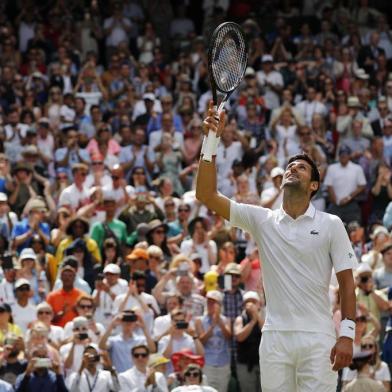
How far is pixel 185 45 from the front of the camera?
85.8ft

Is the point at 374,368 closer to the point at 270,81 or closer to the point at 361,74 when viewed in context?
the point at 270,81

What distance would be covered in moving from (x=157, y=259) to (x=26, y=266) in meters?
1.53

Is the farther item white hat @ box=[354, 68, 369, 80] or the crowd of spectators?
white hat @ box=[354, 68, 369, 80]

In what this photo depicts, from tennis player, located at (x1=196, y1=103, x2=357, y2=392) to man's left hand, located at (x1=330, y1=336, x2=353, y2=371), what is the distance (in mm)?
14

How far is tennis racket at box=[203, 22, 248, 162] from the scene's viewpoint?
316 inches

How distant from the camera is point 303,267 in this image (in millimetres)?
7836

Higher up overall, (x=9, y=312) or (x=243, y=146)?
(x=243, y=146)

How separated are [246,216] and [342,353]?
100 cm

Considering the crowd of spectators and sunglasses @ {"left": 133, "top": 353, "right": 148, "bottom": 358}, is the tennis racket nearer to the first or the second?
the crowd of spectators

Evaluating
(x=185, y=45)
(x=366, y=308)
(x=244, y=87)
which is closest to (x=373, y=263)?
(x=366, y=308)

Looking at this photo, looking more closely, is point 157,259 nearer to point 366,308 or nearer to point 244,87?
point 366,308

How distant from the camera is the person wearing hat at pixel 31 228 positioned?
17.2m

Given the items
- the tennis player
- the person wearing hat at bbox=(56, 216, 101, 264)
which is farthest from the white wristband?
the person wearing hat at bbox=(56, 216, 101, 264)

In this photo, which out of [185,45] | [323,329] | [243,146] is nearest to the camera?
[323,329]
